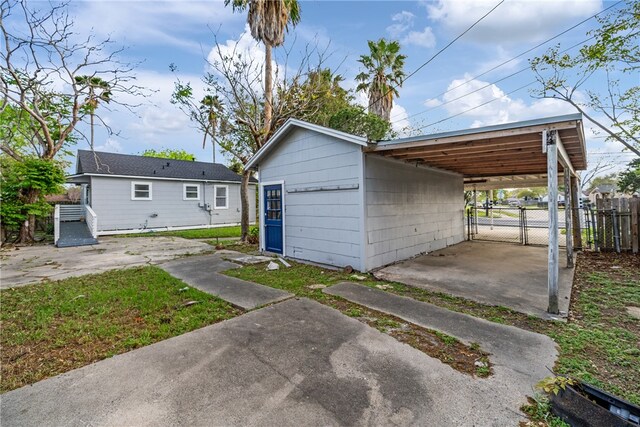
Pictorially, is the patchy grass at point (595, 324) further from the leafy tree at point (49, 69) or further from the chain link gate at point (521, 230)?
the leafy tree at point (49, 69)

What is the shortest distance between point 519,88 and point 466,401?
545 inches

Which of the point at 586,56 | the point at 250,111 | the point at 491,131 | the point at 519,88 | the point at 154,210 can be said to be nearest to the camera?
the point at 491,131

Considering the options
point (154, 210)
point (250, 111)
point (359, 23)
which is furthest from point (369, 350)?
point (154, 210)

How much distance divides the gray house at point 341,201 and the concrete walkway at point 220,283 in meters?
1.91

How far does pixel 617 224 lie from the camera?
7.43 meters

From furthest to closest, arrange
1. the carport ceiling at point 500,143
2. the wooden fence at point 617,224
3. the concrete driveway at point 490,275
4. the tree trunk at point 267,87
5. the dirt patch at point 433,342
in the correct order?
the tree trunk at point 267,87, the wooden fence at point 617,224, the concrete driveway at point 490,275, the carport ceiling at point 500,143, the dirt patch at point 433,342

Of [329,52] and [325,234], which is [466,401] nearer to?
[325,234]

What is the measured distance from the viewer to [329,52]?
9.12 meters

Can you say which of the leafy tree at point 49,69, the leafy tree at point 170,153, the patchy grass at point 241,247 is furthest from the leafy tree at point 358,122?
the leafy tree at point 170,153

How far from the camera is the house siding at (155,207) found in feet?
41.1

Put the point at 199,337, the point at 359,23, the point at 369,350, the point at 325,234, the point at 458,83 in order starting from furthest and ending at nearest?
the point at 458,83 → the point at 359,23 → the point at 325,234 → the point at 199,337 → the point at 369,350

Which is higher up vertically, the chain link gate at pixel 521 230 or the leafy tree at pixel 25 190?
the leafy tree at pixel 25 190

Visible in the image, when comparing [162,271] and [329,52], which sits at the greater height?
[329,52]

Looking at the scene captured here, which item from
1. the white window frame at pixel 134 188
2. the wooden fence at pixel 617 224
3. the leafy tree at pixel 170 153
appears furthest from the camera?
the leafy tree at pixel 170 153
